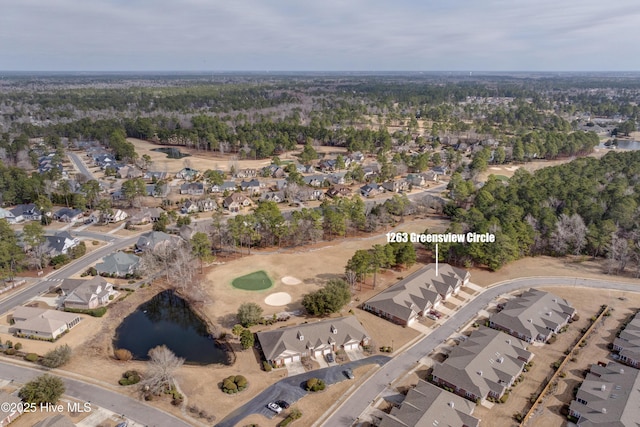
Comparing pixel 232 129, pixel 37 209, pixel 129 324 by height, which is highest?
pixel 232 129

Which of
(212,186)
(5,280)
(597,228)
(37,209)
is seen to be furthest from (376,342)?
(37,209)

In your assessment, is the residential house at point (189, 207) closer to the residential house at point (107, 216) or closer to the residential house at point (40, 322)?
the residential house at point (107, 216)

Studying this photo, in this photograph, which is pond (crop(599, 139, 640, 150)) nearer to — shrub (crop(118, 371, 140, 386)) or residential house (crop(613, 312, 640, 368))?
residential house (crop(613, 312, 640, 368))

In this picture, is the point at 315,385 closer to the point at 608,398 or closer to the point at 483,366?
the point at 483,366

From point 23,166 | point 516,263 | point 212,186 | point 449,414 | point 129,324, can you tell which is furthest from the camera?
point 23,166

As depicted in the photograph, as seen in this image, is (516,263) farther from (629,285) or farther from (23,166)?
(23,166)

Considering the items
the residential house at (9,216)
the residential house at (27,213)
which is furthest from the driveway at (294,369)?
the residential house at (9,216)
